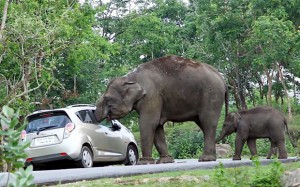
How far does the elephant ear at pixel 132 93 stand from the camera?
13.7m

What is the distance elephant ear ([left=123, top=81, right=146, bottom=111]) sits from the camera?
1369 cm

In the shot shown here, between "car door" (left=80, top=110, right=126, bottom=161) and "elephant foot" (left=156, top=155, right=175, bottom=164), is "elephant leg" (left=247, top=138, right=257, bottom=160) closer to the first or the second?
"elephant foot" (left=156, top=155, right=175, bottom=164)

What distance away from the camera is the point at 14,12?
2350 cm

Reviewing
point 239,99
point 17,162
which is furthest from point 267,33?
point 17,162

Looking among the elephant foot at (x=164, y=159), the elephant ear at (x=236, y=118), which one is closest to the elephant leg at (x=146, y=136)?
the elephant foot at (x=164, y=159)

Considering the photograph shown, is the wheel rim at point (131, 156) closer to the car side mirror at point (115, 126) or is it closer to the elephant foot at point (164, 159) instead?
the car side mirror at point (115, 126)

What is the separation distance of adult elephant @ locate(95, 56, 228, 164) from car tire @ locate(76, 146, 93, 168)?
81 cm

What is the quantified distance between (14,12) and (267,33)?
497 inches

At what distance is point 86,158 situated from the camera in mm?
14531

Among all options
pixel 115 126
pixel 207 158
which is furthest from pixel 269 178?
pixel 115 126

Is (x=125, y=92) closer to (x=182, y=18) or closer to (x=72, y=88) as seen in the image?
(x=72, y=88)

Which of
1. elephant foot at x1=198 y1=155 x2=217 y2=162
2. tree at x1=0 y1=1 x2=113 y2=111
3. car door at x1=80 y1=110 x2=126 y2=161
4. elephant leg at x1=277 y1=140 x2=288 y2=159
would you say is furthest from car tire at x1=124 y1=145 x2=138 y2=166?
tree at x1=0 y1=1 x2=113 y2=111

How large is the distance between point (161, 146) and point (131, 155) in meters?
2.91

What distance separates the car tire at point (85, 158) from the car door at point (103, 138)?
0.21m
